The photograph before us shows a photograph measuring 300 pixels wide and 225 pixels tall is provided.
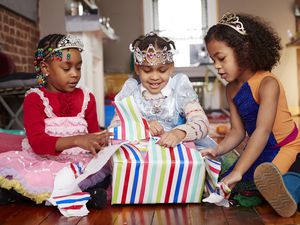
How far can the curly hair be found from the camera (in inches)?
71.2

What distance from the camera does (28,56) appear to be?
451 cm

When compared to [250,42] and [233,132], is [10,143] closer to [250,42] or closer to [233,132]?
[233,132]

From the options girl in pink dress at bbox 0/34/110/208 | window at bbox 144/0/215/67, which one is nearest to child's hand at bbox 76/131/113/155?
girl in pink dress at bbox 0/34/110/208

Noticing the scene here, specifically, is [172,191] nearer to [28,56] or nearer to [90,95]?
[90,95]

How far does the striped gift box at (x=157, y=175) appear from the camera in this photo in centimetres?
164

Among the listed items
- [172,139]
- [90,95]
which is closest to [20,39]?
[90,95]

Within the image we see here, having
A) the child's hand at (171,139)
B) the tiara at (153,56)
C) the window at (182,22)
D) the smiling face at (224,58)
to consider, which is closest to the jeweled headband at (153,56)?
the tiara at (153,56)

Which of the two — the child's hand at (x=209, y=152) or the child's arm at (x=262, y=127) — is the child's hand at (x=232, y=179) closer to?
the child's arm at (x=262, y=127)

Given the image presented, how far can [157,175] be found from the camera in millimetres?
1654

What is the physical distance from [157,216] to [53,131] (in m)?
0.63

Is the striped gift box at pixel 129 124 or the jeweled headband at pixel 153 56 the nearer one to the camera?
the striped gift box at pixel 129 124

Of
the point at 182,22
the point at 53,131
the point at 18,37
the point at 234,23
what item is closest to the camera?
the point at 234,23

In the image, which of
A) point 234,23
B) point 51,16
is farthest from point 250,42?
point 51,16

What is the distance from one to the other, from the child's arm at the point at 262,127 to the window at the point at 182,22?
5381mm
